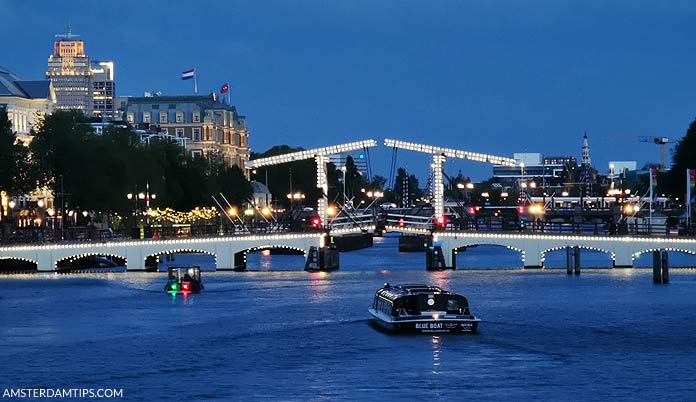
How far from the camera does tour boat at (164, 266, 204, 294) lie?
105 metres

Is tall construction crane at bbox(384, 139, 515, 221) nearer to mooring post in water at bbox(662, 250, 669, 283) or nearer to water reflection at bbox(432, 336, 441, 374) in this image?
mooring post in water at bbox(662, 250, 669, 283)

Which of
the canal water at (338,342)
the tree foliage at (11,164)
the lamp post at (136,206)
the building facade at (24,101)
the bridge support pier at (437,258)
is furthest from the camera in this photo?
the building facade at (24,101)

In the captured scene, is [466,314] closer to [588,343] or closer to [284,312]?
[588,343]

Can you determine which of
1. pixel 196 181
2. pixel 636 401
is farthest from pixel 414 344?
pixel 196 181

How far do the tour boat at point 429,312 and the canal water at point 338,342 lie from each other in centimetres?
76

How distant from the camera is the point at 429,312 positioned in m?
75.8

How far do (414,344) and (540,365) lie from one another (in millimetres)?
7627

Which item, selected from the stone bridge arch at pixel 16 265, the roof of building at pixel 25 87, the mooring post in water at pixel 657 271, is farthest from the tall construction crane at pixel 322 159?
the roof of building at pixel 25 87

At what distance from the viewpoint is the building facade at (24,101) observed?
177 meters

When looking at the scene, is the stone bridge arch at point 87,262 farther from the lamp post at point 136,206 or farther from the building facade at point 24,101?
the building facade at point 24,101

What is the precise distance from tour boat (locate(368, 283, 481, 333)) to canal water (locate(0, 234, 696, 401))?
0.76 m

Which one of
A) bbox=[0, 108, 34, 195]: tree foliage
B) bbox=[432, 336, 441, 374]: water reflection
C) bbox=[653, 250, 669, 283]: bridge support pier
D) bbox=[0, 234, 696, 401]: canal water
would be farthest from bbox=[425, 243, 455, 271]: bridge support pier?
bbox=[432, 336, 441, 374]: water reflection

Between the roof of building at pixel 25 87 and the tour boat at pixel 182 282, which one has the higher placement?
the roof of building at pixel 25 87

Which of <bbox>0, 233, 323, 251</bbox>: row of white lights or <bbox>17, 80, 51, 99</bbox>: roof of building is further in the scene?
<bbox>17, 80, 51, 99</bbox>: roof of building
